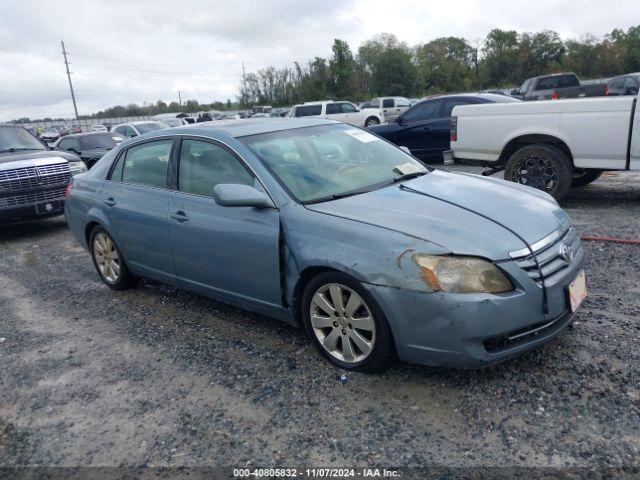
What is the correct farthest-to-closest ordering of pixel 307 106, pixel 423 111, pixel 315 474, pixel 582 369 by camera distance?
1. pixel 307 106
2. pixel 423 111
3. pixel 582 369
4. pixel 315 474

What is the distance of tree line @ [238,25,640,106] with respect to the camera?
59.9 metres

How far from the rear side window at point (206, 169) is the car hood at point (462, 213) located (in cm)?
75

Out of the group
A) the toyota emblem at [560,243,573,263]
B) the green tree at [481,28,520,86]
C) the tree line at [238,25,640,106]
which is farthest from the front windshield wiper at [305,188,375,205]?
the green tree at [481,28,520,86]

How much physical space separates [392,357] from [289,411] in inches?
26.8

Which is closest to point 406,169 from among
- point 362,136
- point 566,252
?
point 362,136

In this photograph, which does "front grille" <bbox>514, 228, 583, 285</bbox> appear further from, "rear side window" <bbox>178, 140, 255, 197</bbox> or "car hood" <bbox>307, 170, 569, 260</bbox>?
"rear side window" <bbox>178, 140, 255, 197</bbox>

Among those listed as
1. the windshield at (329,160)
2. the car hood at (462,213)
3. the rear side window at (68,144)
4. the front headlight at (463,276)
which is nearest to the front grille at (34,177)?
the windshield at (329,160)

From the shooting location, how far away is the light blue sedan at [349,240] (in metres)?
2.97

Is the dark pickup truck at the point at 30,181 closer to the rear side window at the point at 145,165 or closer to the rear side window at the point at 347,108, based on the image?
the rear side window at the point at 145,165

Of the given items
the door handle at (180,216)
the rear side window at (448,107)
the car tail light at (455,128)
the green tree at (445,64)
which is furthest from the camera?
the green tree at (445,64)

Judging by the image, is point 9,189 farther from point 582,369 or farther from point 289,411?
point 582,369

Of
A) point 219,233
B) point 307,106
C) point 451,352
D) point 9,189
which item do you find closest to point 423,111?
point 9,189

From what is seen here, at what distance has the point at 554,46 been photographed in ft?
220

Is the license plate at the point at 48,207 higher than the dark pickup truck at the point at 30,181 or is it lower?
lower
